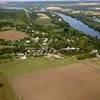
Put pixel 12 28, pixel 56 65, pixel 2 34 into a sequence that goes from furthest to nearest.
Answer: pixel 12 28 < pixel 2 34 < pixel 56 65

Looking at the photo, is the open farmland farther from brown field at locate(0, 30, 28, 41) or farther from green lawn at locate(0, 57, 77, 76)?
green lawn at locate(0, 57, 77, 76)

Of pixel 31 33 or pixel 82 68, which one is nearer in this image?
pixel 82 68

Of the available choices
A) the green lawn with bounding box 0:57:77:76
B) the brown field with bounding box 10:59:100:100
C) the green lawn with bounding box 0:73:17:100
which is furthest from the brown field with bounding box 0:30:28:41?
the green lawn with bounding box 0:73:17:100

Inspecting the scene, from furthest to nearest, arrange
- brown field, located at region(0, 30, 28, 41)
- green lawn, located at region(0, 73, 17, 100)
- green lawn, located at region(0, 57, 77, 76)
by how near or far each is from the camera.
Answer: brown field, located at region(0, 30, 28, 41)
green lawn, located at region(0, 57, 77, 76)
green lawn, located at region(0, 73, 17, 100)

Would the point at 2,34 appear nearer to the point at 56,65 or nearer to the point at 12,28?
the point at 12,28

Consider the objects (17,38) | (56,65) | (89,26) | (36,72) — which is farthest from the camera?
(89,26)

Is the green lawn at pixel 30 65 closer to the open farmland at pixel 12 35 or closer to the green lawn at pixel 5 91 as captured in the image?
the green lawn at pixel 5 91

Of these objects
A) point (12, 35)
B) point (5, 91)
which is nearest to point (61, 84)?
point (5, 91)

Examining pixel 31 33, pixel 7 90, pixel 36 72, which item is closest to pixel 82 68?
pixel 36 72
